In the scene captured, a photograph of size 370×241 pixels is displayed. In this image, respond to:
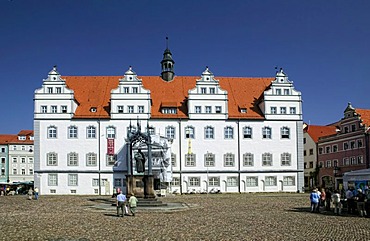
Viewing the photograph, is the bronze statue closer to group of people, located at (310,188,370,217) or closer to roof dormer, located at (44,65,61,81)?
group of people, located at (310,188,370,217)

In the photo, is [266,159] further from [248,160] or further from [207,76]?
[207,76]

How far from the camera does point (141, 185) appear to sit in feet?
107

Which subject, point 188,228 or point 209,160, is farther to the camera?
point 209,160

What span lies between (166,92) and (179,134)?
243 inches

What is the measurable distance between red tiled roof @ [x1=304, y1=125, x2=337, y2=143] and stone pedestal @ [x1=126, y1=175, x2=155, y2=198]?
138ft

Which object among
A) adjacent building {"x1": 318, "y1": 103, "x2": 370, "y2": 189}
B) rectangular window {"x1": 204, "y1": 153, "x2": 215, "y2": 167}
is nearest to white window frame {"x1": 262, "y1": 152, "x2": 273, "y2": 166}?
rectangular window {"x1": 204, "y1": 153, "x2": 215, "y2": 167}

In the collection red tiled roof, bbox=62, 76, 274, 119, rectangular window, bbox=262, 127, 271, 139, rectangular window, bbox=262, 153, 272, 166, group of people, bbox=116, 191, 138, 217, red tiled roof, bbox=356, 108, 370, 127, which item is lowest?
group of people, bbox=116, 191, 138, 217

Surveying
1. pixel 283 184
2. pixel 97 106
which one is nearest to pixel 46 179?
pixel 97 106

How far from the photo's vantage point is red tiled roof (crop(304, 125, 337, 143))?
68.4 metres

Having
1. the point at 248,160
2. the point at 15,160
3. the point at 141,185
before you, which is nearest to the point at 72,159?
the point at 141,185

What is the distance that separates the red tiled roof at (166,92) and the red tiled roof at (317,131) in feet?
53.6

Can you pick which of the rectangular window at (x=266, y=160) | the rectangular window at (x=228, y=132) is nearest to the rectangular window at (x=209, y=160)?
the rectangular window at (x=228, y=132)

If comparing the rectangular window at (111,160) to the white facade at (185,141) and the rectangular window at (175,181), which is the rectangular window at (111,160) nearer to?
the white facade at (185,141)

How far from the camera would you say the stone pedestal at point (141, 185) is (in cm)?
2941
